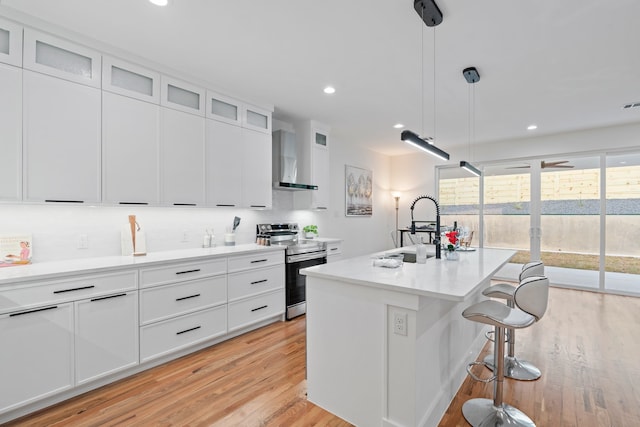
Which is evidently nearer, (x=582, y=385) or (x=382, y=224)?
(x=582, y=385)

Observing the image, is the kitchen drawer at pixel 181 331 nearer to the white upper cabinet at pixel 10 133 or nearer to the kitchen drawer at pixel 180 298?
the kitchen drawer at pixel 180 298

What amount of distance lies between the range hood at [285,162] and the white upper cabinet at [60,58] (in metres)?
2.16

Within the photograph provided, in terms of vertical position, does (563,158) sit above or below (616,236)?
above

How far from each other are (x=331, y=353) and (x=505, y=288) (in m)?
1.66

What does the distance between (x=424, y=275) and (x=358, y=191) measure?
14.0 ft

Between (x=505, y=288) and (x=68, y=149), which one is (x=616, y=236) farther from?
(x=68, y=149)

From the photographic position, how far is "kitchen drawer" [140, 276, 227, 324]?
257cm

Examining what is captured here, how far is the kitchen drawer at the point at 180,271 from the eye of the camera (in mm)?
2578

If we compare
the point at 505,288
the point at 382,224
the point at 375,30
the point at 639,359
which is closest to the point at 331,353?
the point at 505,288

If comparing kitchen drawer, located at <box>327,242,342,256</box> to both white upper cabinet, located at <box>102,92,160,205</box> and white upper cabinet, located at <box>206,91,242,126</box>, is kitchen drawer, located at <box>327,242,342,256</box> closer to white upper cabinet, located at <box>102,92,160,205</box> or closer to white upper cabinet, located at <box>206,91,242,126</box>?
white upper cabinet, located at <box>206,91,242,126</box>

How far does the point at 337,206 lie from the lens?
5742 millimetres

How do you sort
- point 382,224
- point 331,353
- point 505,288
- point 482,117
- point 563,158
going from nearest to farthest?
1. point 331,353
2. point 505,288
3. point 482,117
4. point 563,158
5. point 382,224

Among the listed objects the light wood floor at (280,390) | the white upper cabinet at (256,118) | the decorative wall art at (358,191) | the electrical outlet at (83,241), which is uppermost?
the white upper cabinet at (256,118)

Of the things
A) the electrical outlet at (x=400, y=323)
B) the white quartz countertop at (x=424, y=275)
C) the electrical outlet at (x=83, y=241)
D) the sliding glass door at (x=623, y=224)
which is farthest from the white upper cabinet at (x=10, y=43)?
the sliding glass door at (x=623, y=224)
